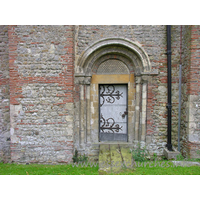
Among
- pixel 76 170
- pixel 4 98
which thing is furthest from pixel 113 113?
pixel 4 98

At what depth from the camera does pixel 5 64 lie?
4.69m

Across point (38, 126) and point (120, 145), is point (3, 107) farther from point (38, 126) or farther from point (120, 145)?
point (120, 145)

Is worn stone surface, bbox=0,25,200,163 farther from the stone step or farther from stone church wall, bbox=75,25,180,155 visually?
the stone step

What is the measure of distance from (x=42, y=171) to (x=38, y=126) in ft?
4.25

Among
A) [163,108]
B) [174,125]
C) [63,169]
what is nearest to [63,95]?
[63,169]

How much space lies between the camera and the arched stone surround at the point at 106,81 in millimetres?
4570

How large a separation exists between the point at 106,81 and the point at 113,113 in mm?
1176

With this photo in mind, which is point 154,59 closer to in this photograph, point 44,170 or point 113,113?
point 113,113

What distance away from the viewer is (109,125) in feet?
16.7

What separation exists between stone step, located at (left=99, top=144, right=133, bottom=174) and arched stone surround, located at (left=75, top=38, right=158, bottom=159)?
401 millimetres

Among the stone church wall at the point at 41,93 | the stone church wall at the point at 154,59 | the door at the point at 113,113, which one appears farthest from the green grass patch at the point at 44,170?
the stone church wall at the point at 154,59

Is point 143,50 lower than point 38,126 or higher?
higher

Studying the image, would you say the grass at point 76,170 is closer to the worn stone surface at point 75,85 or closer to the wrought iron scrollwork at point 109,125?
the worn stone surface at point 75,85

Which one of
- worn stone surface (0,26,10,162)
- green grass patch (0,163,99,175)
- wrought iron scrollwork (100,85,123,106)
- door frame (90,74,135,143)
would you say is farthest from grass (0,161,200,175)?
wrought iron scrollwork (100,85,123,106)
